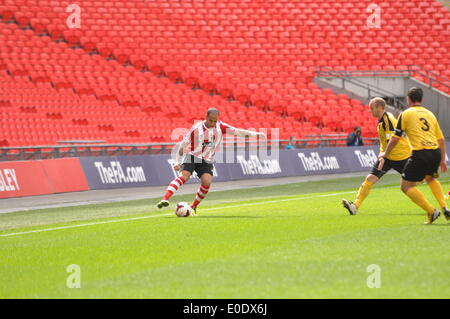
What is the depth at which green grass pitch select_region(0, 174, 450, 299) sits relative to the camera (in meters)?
8.38

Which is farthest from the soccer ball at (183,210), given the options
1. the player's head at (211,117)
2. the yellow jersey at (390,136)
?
the yellow jersey at (390,136)

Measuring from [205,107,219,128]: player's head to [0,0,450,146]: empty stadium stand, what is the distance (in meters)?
16.2

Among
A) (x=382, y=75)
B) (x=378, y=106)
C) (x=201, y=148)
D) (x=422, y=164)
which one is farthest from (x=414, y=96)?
(x=382, y=75)

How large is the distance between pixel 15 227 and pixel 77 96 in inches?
896

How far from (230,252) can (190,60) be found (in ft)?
115

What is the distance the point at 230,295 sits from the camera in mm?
7965

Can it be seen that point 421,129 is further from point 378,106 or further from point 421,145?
point 378,106

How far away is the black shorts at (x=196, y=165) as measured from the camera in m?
17.2

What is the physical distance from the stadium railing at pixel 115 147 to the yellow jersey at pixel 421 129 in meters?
15.9

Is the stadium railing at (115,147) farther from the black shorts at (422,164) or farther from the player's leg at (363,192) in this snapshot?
the black shorts at (422,164)

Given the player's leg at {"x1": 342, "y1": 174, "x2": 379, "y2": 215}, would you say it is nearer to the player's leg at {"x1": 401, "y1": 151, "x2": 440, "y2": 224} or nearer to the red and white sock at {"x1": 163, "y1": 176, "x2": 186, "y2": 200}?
the player's leg at {"x1": 401, "y1": 151, "x2": 440, "y2": 224}

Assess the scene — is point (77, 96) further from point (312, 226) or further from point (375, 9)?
point (312, 226)

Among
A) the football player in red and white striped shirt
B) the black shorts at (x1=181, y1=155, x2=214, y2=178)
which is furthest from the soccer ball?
the black shorts at (x1=181, y1=155, x2=214, y2=178)

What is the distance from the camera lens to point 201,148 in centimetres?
1698
